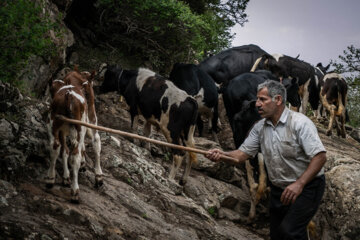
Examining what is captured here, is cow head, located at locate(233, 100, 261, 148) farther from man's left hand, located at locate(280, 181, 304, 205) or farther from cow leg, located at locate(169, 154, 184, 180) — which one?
man's left hand, located at locate(280, 181, 304, 205)

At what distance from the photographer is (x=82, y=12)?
13.6m

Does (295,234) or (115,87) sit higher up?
(115,87)

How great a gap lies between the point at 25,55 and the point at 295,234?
4.46 meters

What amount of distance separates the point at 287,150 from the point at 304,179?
1.29 feet

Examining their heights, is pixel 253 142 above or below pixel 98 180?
above

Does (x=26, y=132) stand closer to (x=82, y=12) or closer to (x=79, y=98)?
(x=79, y=98)

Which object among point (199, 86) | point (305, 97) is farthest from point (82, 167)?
point (305, 97)

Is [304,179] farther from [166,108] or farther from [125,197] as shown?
[166,108]

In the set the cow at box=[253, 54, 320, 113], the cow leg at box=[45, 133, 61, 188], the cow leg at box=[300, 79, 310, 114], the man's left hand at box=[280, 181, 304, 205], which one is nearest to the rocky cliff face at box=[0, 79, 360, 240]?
the cow leg at box=[45, 133, 61, 188]

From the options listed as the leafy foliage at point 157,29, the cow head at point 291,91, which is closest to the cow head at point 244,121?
the cow head at point 291,91

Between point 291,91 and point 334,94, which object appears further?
point 334,94

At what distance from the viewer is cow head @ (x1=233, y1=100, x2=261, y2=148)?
30.2 ft

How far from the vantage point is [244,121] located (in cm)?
932

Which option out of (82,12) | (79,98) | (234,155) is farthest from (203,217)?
(82,12)
